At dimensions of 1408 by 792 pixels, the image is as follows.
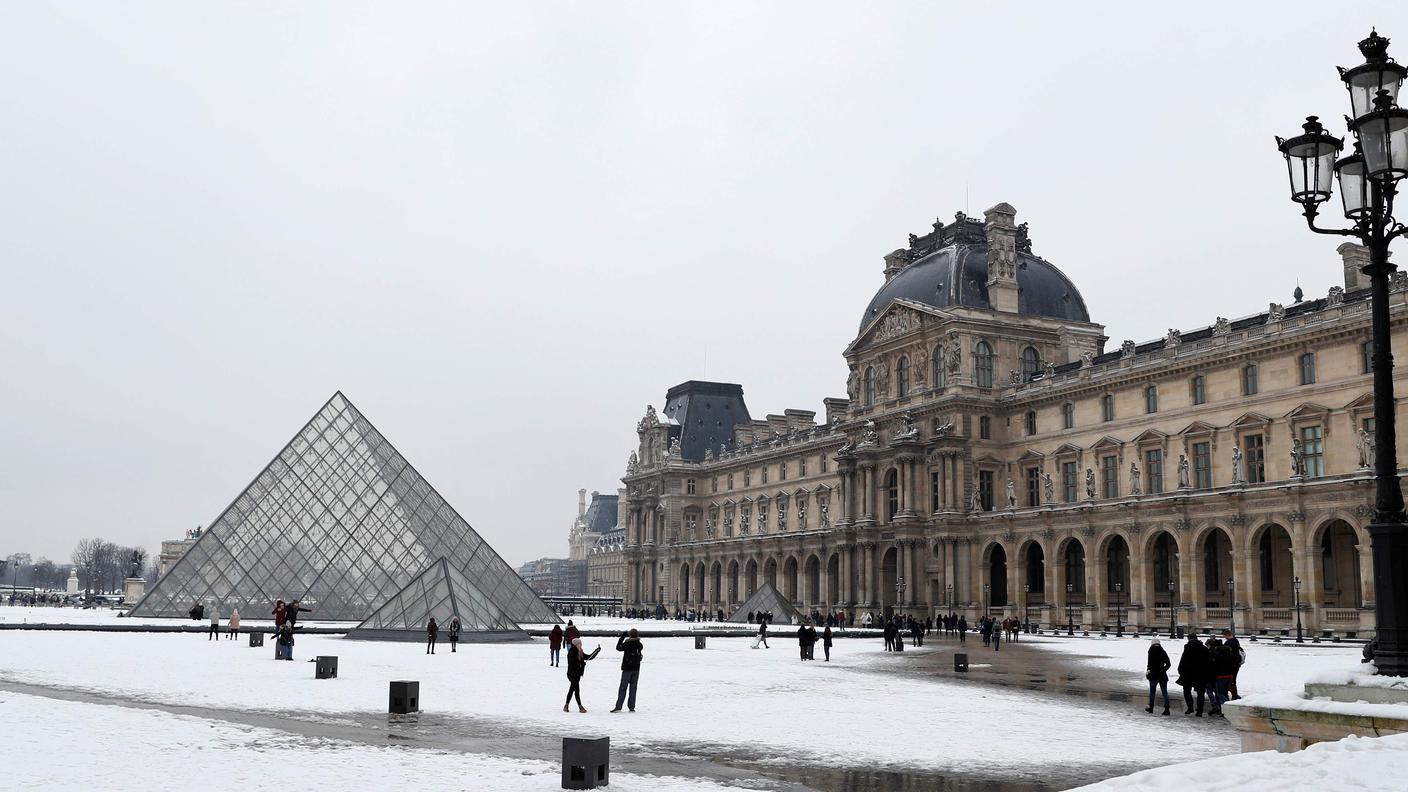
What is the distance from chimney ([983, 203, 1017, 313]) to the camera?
60.9m

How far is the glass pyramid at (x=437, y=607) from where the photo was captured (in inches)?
1410

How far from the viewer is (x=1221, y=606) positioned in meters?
47.7

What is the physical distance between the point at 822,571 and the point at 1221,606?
2865 centimetres

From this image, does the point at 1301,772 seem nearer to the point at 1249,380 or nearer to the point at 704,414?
the point at 1249,380

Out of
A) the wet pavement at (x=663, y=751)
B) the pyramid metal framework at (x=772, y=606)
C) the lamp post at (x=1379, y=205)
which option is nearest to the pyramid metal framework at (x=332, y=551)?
the pyramid metal framework at (x=772, y=606)

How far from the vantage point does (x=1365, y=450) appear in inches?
1554

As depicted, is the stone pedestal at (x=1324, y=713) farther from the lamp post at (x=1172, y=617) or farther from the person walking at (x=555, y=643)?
the lamp post at (x=1172, y=617)

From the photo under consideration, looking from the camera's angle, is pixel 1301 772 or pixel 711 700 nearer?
pixel 1301 772

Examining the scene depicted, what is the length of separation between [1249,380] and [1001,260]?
17.1m

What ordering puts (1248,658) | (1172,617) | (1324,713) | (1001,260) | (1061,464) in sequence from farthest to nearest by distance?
(1001,260) → (1061,464) → (1172,617) → (1248,658) → (1324,713)

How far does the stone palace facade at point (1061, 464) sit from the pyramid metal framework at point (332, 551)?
17.8 metres

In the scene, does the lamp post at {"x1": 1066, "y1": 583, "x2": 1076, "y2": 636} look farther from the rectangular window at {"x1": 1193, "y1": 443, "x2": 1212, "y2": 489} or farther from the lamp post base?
the lamp post base

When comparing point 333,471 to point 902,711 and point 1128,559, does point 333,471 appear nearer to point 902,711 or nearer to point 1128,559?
point 1128,559

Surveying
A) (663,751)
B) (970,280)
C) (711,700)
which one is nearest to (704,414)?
(970,280)
